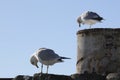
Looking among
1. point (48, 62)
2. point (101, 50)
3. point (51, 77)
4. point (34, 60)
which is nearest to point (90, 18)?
point (101, 50)

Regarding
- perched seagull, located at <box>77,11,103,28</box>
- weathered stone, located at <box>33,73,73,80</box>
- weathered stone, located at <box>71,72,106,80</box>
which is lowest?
weathered stone, located at <box>33,73,73,80</box>

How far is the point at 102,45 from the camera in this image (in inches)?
1027

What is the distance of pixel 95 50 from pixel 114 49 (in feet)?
3.17

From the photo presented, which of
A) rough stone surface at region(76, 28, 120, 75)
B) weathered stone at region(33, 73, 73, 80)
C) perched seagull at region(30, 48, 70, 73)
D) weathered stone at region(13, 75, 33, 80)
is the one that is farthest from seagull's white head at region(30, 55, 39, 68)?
weathered stone at region(33, 73, 73, 80)

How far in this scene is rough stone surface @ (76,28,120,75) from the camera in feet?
84.8

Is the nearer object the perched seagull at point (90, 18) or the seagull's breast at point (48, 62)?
the seagull's breast at point (48, 62)

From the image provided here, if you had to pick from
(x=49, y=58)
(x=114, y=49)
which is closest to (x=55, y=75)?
(x=49, y=58)

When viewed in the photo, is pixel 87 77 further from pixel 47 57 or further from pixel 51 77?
pixel 47 57

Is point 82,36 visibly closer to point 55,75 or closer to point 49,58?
point 49,58

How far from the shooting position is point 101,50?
85.8 ft

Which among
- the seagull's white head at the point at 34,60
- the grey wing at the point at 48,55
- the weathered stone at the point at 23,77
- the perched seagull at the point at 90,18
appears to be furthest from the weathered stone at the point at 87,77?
the perched seagull at the point at 90,18

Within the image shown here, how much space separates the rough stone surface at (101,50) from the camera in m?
25.8

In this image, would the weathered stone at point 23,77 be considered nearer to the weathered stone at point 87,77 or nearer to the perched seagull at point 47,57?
the perched seagull at point 47,57

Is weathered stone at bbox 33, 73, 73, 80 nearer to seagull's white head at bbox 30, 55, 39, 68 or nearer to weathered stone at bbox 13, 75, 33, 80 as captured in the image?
weathered stone at bbox 13, 75, 33, 80
